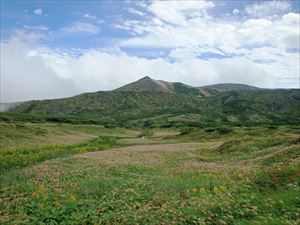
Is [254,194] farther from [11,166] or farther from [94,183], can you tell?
[11,166]

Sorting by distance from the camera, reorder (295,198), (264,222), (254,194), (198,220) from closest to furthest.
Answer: (264,222) < (198,220) < (295,198) < (254,194)

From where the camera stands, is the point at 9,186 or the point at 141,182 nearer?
the point at 141,182

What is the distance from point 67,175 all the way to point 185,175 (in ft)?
24.5

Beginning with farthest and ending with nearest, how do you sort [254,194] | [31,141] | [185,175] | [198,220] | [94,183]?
1. [31,141]
2. [185,175]
3. [94,183]
4. [254,194]
5. [198,220]

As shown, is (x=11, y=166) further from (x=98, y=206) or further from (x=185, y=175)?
(x=98, y=206)

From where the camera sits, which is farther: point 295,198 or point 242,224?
point 295,198

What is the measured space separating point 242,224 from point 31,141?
69875mm

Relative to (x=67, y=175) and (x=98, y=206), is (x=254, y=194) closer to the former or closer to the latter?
(x=98, y=206)

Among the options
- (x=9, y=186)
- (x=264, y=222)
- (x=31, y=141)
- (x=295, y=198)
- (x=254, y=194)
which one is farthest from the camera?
(x=31, y=141)

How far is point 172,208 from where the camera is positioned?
11.8m

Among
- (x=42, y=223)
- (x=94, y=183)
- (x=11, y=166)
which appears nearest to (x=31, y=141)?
(x=11, y=166)

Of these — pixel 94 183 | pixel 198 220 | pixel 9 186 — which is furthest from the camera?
pixel 9 186

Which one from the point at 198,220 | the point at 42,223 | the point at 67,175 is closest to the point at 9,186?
the point at 67,175

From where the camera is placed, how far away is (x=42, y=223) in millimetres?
10977
